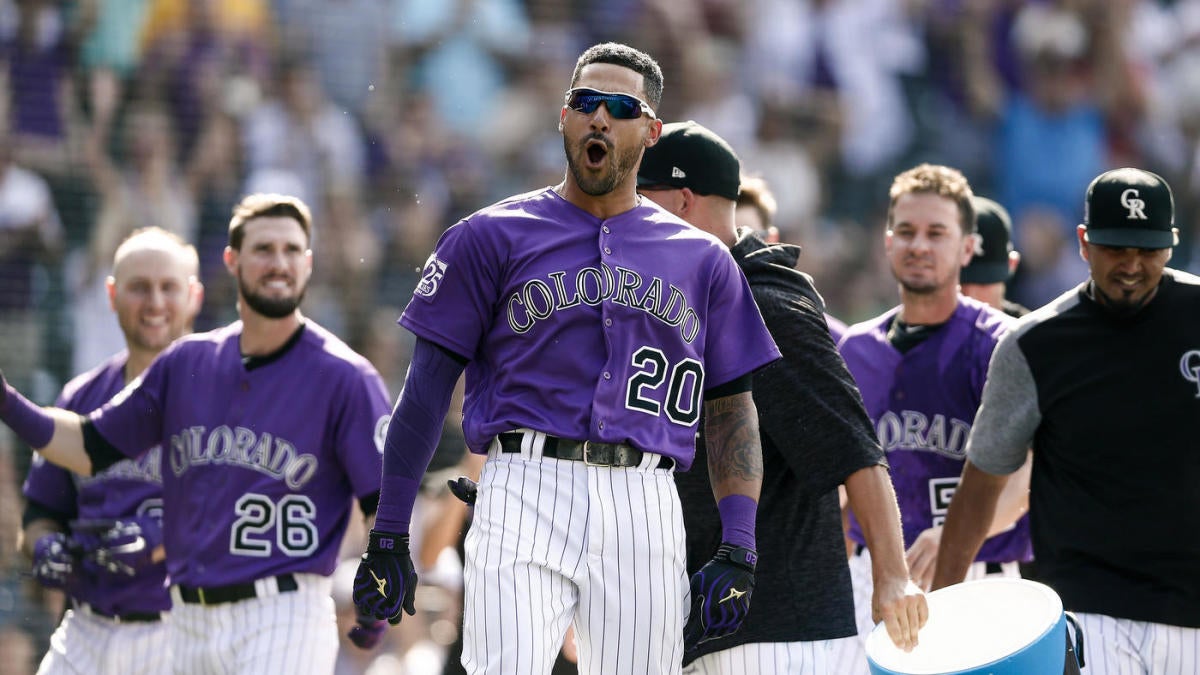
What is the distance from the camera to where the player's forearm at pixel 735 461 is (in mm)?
3705

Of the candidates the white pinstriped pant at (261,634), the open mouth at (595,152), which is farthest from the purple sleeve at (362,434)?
the open mouth at (595,152)

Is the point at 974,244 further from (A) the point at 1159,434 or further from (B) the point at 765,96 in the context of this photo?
(B) the point at 765,96

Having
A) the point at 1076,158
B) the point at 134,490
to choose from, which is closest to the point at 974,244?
the point at 134,490

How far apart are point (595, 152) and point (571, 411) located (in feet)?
2.03

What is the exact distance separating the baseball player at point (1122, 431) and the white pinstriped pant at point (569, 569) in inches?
64.4

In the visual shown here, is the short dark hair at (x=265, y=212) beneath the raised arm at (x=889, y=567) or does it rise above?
above

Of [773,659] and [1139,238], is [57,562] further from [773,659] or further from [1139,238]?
[1139,238]

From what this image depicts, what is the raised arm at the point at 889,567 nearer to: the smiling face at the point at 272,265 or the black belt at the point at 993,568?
the black belt at the point at 993,568

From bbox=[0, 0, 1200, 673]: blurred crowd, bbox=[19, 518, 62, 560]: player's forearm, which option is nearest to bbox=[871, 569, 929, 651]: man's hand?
bbox=[19, 518, 62, 560]: player's forearm

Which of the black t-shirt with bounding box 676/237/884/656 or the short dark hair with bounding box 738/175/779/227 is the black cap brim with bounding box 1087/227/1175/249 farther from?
the short dark hair with bounding box 738/175/779/227

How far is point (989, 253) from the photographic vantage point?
685cm

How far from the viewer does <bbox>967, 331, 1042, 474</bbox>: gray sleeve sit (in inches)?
191

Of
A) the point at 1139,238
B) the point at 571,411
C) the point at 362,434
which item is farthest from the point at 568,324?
the point at 362,434

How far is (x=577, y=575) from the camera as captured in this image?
3.54 metres
